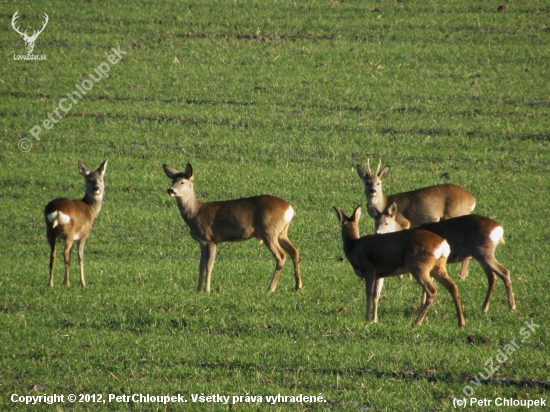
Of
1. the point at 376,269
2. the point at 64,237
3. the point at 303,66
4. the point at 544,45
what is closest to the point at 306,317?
the point at 376,269

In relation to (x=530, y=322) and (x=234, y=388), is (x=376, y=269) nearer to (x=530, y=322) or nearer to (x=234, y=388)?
(x=530, y=322)

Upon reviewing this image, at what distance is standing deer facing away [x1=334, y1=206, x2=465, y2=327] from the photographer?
9.18 meters

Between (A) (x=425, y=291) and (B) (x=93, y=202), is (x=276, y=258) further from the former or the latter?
(B) (x=93, y=202)

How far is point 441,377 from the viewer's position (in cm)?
763

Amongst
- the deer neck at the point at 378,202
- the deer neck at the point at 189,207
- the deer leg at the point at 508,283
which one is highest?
the deer neck at the point at 378,202

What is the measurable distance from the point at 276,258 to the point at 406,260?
264 cm

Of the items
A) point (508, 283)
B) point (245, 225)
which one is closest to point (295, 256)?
point (245, 225)

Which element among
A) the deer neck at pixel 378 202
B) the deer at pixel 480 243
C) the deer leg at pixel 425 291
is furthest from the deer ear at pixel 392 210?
the deer leg at pixel 425 291

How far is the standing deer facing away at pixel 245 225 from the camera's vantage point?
11.6 meters

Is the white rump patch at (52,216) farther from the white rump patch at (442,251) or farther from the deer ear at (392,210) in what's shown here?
the white rump patch at (442,251)

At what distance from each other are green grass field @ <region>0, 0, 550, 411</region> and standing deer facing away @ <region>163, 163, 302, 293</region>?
1.55 ft

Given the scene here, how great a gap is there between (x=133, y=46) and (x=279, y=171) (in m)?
9.30

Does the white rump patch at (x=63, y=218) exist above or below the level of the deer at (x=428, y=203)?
below

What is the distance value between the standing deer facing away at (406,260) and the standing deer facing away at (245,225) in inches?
73.3
